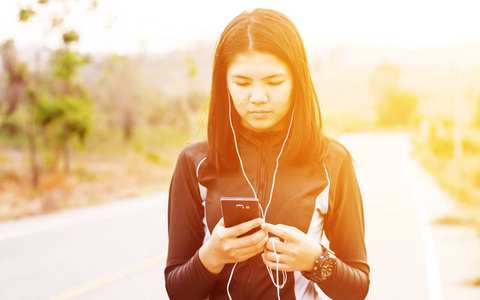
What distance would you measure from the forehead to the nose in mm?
38

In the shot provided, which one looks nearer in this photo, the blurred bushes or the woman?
the woman

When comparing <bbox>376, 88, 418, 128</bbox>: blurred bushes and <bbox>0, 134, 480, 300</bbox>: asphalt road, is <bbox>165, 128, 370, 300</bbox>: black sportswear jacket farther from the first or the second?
<bbox>376, 88, 418, 128</bbox>: blurred bushes

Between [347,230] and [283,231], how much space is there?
284mm

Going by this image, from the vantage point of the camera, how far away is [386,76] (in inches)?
4560

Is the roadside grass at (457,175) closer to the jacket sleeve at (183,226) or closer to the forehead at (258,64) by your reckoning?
the jacket sleeve at (183,226)

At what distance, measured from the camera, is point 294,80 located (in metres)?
1.80

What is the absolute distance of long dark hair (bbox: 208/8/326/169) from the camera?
1761mm

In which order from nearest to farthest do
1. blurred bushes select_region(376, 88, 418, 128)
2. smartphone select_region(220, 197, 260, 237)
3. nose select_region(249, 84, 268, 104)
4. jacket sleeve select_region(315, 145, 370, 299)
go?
smartphone select_region(220, 197, 260, 237)
nose select_region(249, 84, 268, 104)
jacket sleeve select_region(315, 145, 370, 299)
blurred bushes select_region(376, 88, 418, 128)

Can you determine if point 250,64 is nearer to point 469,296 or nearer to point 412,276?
point 469,296

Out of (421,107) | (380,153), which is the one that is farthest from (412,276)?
(421,107)

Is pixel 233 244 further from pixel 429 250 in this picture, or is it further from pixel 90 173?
pixel 90 173

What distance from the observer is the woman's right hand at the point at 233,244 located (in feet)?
5.41

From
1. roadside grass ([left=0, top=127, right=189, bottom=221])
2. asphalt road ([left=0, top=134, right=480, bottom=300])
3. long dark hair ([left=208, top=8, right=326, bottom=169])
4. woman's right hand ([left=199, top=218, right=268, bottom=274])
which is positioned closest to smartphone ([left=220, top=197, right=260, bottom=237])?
woman's right hand ([left=199, top=218, right=268, bottom=274])

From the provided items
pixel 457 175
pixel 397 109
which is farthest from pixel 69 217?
pixel 397 109
